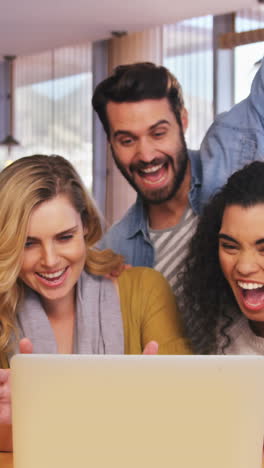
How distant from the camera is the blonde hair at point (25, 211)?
77.4 inches

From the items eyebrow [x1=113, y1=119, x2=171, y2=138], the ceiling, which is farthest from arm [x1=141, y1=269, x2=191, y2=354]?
the ceiling

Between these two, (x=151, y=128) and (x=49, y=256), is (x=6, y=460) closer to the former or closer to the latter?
(x=49, y=256)

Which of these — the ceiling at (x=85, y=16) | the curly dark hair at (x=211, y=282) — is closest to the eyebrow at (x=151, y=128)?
the curly dark hair at (x=211, y=282)

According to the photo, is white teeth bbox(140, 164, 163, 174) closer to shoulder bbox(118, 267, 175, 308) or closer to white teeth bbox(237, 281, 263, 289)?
shoulder bbox(118, 267, 175, 308)

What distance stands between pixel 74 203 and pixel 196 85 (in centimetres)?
546

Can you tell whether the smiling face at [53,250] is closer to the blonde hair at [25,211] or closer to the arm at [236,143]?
the blonde hair at [25,211]

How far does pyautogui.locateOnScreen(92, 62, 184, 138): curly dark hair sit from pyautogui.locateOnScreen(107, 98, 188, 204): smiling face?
2 centimetres

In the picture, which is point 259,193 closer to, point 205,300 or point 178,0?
point 205,300

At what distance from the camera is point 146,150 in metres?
2.42

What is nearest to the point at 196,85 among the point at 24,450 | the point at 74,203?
the point at 74,203

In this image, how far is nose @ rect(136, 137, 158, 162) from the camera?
241 cm

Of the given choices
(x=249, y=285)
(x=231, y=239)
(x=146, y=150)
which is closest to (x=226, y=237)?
(x=231, y=239)

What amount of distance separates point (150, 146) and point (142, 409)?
1.56m

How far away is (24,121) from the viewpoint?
9.23 meters
